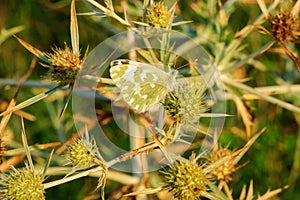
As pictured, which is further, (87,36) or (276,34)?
(87,36)

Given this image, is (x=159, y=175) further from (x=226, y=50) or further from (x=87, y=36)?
(x=87, y=36)

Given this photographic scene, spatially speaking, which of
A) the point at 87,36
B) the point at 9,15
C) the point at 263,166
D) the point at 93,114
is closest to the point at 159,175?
the point at 93,114

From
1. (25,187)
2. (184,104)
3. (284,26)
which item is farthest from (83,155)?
(284,26)

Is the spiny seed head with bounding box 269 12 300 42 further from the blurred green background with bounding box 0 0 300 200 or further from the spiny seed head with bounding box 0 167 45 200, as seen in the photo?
the spiny seed head with bounding box 0 167 45 200

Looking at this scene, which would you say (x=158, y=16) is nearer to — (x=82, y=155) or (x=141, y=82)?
(x=141, y=82)

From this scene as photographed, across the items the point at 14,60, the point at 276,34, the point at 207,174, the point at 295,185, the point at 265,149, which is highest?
the point at 276,34

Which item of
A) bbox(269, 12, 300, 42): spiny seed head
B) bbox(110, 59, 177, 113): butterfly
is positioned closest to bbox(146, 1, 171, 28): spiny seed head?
bbox(110, 59, 177, 113): butterfly

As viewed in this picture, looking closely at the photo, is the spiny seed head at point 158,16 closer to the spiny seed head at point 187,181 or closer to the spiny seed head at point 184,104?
the spiny seed head at point 184,104

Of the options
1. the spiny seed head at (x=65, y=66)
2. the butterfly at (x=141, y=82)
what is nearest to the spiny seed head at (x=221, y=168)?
the butterfly at (x=141, y=82)
